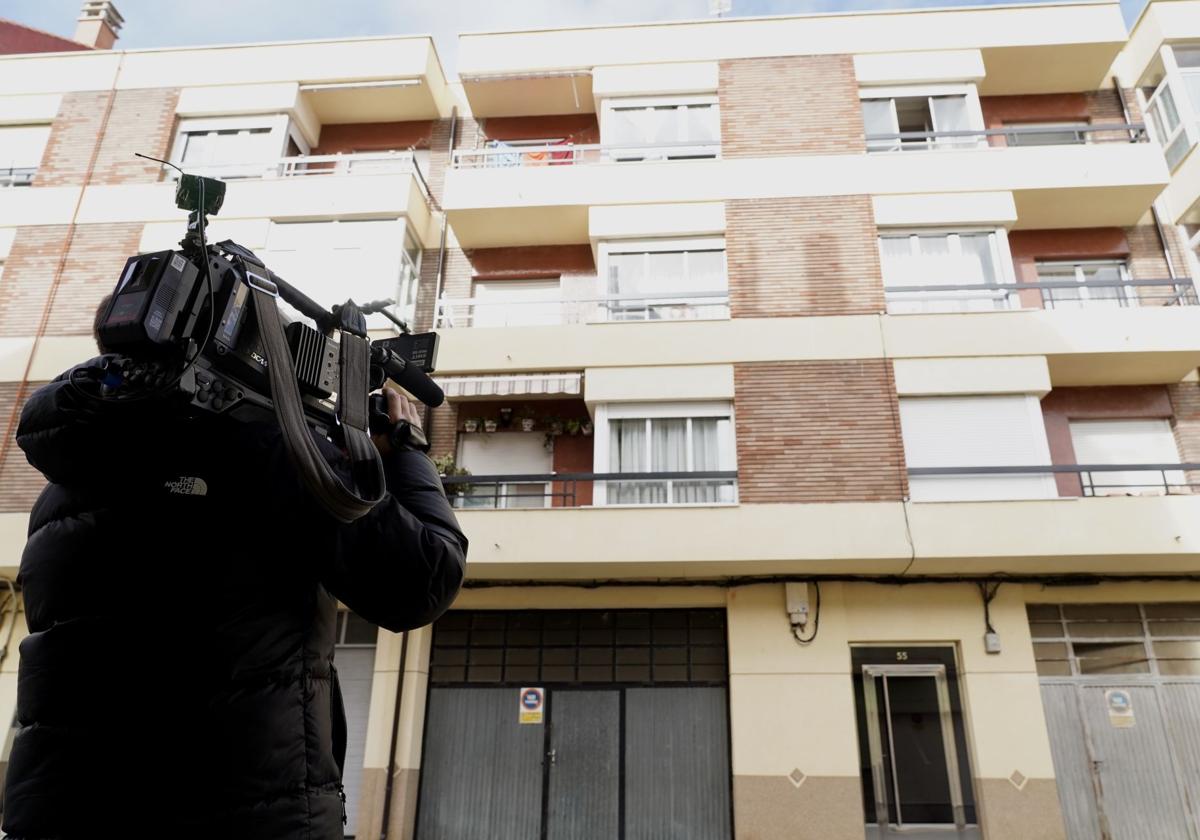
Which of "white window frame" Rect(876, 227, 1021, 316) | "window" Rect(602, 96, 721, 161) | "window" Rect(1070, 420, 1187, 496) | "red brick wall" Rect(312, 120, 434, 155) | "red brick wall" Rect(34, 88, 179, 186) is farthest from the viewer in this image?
"red brick wall" Rect(312, 120, 434, 155)

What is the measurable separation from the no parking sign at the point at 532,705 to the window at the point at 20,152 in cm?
1091

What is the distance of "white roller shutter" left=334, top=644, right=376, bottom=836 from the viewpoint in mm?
9410

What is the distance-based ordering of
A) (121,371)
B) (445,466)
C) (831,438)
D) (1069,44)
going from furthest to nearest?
(1069,44) < (445,466) < (831,438) < (121,371)

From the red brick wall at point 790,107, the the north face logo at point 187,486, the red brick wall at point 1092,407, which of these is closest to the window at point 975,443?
the red brick wall at point 1092,407

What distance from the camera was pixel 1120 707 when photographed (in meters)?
8.94

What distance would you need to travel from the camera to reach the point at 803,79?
1142 cm

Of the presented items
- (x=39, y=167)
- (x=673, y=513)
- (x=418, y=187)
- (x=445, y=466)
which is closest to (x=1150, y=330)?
(x=673, y=513)

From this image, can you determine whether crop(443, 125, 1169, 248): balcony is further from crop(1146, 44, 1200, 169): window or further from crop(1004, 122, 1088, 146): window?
crop(1146, 44, 1200, 169): window

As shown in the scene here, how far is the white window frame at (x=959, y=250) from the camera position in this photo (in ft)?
33.9

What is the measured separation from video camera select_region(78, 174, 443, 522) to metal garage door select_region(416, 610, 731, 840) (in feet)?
28.7

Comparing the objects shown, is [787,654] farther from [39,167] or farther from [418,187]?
[39,167]

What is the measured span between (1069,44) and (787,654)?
31.7ft

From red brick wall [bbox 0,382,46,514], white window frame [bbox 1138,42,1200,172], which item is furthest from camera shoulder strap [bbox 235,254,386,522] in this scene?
white window frame [bbox 1138,42,1200,172]

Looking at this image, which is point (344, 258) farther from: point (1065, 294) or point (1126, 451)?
point (1126, 451)
